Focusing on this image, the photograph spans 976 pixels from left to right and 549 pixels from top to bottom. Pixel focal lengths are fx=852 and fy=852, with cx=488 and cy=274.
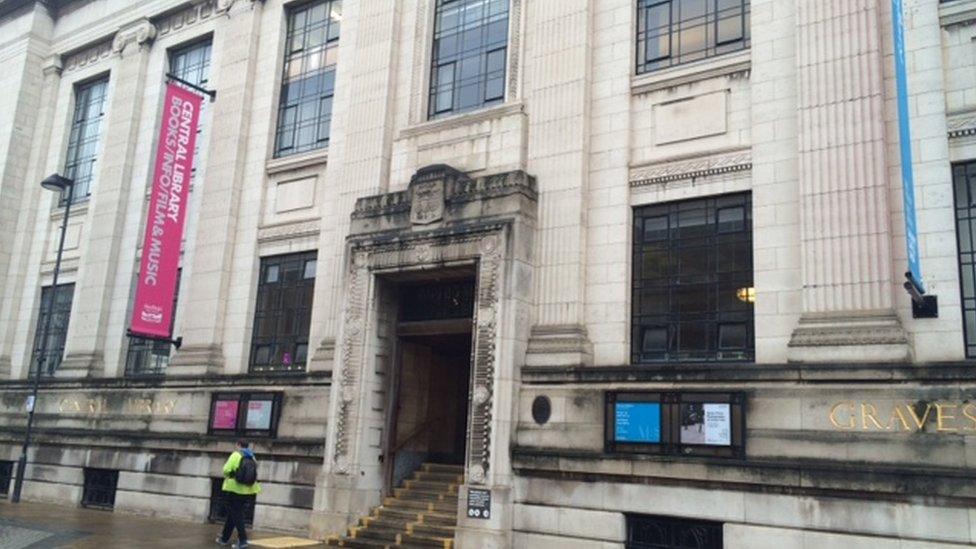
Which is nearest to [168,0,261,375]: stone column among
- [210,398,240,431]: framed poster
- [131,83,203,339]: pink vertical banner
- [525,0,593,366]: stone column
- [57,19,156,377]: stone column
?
[131,83,203,339]: pink vertical banner

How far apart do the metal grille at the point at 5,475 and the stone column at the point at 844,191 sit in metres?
23.2

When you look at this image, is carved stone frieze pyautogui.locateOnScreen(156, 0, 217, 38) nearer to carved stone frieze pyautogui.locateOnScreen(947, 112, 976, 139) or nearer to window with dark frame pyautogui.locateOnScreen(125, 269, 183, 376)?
window with dark frame pyautogui.locateOnScreen(125, 269, 183, 376)

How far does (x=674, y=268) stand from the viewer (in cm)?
1573

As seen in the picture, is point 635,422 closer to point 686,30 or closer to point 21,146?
point 686,30

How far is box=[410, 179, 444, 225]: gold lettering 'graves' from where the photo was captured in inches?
699

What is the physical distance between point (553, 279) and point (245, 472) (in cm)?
682

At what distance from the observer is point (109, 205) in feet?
85.2

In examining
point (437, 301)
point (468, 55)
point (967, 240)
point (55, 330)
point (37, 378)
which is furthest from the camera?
point (55, 330)

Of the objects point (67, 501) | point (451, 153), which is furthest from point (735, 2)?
point (67, 501)

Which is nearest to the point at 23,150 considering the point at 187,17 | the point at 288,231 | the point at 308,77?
the point at 187,17

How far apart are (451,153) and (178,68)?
12402 millimetres

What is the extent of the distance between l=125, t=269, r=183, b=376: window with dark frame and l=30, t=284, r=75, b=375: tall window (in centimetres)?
346

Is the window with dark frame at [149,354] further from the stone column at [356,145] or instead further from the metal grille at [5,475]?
the stone column at [356,145]

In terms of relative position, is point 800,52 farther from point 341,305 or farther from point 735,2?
point 341,305
